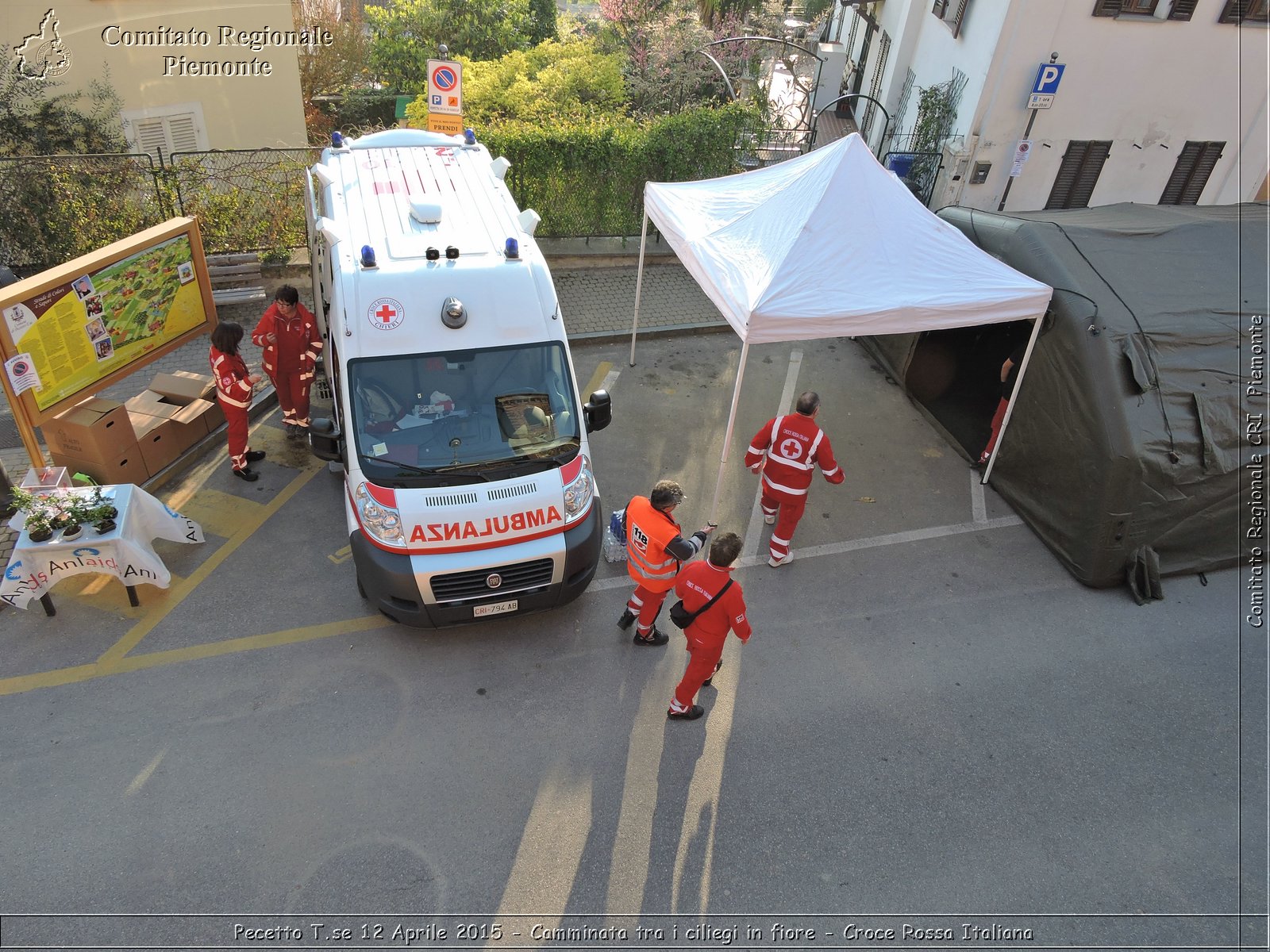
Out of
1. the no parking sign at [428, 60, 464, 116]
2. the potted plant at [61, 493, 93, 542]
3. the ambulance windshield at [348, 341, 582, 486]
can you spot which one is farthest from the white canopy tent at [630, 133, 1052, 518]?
the potted plant at [61, 493, 93, 542]

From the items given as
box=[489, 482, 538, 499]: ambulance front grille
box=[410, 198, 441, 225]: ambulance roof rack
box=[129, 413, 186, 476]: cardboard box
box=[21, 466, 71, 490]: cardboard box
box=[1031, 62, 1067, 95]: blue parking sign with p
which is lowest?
box=[129, 413, 186, 476]: cardboard box

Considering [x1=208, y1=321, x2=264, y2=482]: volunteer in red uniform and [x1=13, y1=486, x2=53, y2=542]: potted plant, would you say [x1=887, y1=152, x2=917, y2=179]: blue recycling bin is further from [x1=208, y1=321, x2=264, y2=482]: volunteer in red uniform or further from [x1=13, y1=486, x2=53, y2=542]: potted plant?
[x1=13, y1=486, x2=53, y2=542]: potted plant

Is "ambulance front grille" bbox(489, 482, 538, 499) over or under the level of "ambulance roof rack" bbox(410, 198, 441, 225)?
under

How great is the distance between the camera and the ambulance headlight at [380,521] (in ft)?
17.7

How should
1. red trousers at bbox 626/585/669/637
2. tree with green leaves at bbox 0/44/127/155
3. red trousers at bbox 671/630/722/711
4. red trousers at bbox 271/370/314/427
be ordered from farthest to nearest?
tree with green leaves at bbox 0/44/127/155 → red trousers at bbox 271/370/314/427 → red trousers at bbox 626/585/669/637 → red trousers at bbox 671/630/722/711

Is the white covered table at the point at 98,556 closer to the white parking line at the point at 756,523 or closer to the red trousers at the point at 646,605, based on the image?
the red trousers at the point at 646,605

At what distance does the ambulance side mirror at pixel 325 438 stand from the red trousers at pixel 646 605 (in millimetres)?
2531

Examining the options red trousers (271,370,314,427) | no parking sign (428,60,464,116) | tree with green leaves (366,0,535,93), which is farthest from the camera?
tree with green leaves (366,0,535,93)

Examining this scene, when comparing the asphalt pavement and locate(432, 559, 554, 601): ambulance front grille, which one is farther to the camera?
locate(432, 559, 554, 601): ambulance front grille

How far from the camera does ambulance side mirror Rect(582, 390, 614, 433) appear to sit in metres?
6.12

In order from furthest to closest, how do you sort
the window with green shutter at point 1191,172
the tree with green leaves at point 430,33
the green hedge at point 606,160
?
the tree with green leaves at point 430,33 < the window with green shutter at point 1191,172 < the green hedge at point 606,160

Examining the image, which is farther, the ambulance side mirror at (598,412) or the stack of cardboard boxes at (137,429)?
the stack of cardboard boxes at (137,429)

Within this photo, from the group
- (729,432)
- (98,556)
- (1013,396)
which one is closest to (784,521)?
(729,432)

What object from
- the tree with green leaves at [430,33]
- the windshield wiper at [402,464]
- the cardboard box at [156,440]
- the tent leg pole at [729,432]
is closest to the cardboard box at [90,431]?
the cardboard box at [156,440]
